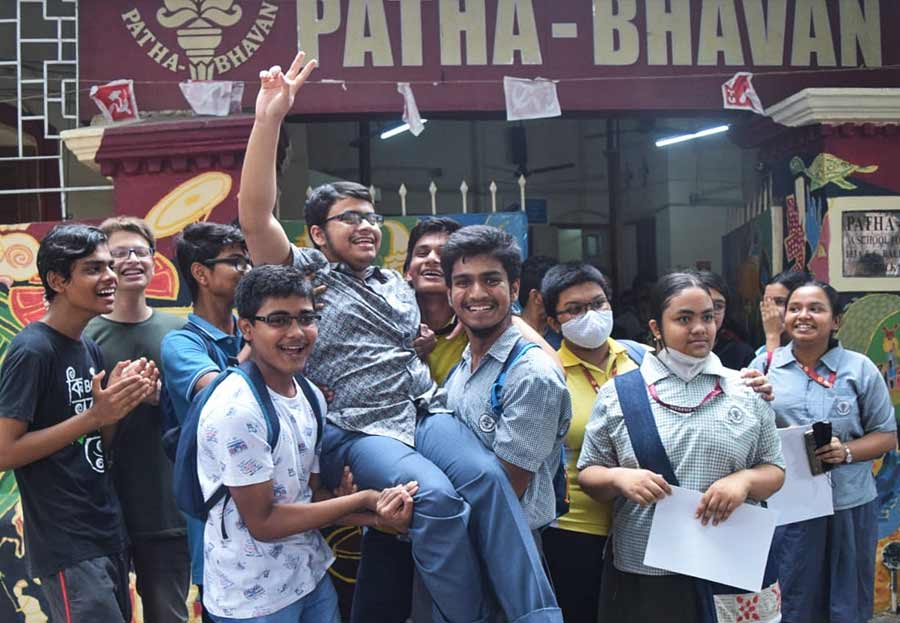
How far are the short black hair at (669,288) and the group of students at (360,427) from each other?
0.03ft

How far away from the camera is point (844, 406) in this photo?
4234mm

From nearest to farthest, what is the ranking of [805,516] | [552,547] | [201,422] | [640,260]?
[201,422], [552,547], [805,516], [640,260]

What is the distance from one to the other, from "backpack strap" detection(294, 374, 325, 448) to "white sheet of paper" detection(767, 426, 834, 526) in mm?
1925

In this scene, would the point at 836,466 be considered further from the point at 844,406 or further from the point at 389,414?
the point at 389,414

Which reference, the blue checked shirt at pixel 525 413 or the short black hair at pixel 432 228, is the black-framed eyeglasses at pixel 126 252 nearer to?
the short black hair at pixel 432 228

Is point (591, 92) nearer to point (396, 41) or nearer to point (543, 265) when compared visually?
point (396, 41)

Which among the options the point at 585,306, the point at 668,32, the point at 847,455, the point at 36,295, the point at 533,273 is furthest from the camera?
the point at 668,32

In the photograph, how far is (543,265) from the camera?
459 centimetres

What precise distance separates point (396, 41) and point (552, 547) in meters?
3.58

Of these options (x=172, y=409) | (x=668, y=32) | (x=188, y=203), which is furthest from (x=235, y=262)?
(x=668, y=32)

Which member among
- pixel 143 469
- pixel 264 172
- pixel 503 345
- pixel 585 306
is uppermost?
pixel 264 172

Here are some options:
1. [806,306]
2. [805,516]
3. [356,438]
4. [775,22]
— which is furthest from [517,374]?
[775,22]

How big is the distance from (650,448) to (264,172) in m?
1.58

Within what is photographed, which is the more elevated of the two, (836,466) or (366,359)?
(366,359)
